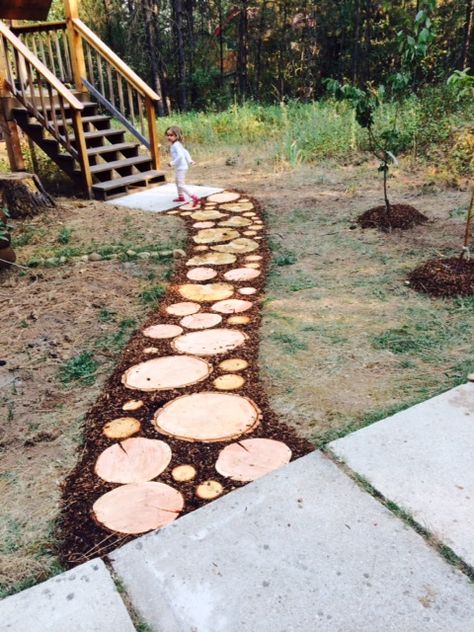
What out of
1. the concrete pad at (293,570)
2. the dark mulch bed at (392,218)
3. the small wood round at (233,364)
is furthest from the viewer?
the dark mulch bed at (392,218)

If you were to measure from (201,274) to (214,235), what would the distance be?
964mm

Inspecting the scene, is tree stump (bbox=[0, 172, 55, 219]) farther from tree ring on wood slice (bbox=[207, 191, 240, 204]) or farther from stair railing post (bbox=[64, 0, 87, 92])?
stair railing post (bbox=[64, 0, 87, 92])

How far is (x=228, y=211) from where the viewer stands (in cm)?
548

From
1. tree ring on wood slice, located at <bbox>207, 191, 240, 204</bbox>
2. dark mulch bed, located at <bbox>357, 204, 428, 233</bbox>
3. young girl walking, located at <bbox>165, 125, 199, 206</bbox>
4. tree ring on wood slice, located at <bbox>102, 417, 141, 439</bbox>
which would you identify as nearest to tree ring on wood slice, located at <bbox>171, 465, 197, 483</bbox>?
tree ring on wood slice, located at <bbox>102, 417, 141, 439</bbox>

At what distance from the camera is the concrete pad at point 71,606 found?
1298mm

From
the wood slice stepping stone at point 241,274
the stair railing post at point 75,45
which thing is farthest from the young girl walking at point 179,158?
the stair railing post at point 75,45

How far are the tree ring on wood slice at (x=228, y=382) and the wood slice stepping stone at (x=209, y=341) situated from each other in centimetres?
26

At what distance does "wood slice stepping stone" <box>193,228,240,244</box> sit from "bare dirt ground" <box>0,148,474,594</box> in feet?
0.65

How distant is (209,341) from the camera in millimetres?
2873

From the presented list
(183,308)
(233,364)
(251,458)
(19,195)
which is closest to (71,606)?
(251,458)

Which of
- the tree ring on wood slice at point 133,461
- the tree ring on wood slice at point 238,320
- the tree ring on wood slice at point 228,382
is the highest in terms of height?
the tree ring on wood slice at point 238,320

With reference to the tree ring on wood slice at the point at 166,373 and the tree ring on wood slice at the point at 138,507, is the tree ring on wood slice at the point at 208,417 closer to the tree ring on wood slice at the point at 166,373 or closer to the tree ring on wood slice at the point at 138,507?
the tree ring on wood slice at the point at 166,373

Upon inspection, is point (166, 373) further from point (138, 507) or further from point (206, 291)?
point (206, 291)

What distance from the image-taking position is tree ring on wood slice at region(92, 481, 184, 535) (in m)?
1.65
